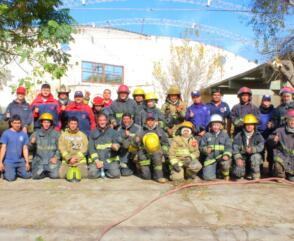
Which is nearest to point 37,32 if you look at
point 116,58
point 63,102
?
point 63,102

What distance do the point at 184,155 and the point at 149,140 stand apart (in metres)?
0.79

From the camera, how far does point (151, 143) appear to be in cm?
704

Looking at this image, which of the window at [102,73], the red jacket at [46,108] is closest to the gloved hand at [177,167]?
the red jacket at [46,108]

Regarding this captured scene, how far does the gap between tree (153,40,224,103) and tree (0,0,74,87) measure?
2316 centimetres

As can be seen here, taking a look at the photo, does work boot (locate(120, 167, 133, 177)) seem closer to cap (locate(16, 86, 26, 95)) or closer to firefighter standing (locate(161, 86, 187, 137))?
firefighter standing (locate(161, 86, 187, 137))

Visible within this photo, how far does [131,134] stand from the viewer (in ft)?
25.7

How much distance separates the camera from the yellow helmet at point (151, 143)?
705 cm

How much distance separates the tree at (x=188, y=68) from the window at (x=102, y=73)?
3.00 metres

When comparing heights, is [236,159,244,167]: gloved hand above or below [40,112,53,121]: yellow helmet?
below

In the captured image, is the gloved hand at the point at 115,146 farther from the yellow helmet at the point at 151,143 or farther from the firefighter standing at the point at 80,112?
the firefighter standing at the point at 80,112

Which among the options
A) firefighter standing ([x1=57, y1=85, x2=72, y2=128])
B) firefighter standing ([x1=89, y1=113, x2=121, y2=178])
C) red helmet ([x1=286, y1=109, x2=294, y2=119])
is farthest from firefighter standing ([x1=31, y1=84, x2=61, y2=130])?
red helmet ([x1=286, y1=109, x2=294, y2=119])

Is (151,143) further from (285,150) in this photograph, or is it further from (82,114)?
(285,150)

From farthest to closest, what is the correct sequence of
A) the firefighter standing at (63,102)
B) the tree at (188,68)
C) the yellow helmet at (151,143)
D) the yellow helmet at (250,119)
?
the tree at (188,68)
the firefighter standing at (63,102)
the yellow helmet at (250,119)
the yellow helmet at (151,143)

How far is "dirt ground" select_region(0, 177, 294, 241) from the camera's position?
4629 mm
